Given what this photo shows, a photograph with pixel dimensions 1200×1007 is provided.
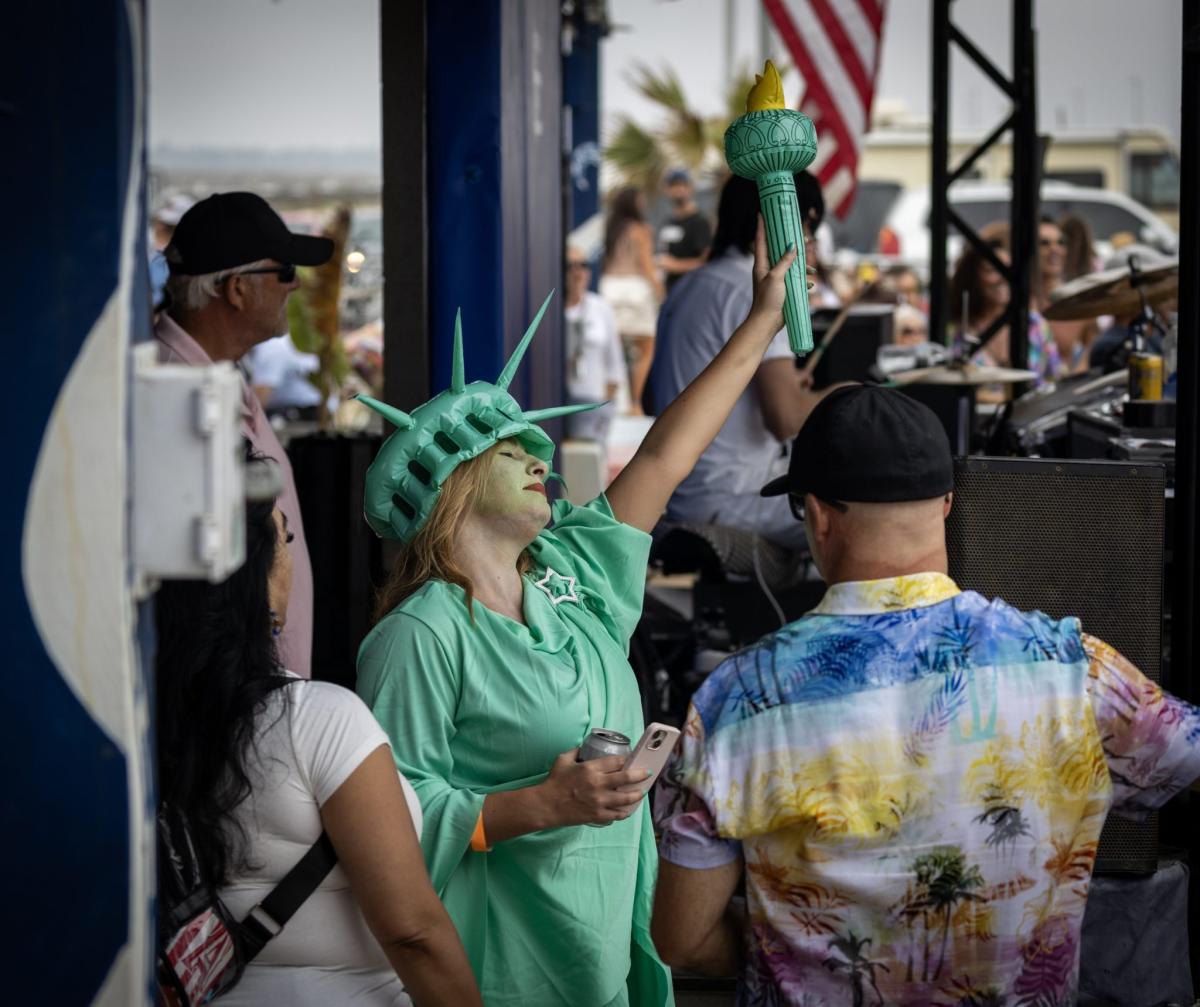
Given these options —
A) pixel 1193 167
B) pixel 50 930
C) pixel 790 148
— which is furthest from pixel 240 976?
pixel 1193 167

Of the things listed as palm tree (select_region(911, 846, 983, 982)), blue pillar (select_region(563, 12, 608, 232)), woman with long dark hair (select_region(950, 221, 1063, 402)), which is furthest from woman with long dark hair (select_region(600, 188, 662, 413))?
palm tree (select_region(911, 846, 983, 982))

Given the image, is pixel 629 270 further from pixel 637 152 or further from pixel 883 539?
pixel 883 539

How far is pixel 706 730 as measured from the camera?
2.05 metres

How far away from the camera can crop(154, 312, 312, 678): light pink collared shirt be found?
3.59 meters

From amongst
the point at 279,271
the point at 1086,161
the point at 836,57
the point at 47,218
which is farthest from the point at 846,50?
the point at 1086,161

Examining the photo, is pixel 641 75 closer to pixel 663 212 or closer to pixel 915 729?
pixel 663 212

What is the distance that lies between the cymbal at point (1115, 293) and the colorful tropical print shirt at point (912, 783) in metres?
4.57

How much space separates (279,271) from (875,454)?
229 cm

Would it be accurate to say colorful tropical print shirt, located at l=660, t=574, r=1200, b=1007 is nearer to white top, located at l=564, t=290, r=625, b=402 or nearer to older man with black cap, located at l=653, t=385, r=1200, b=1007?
older man with black cap, located at l=653, t=385, r=1200, b=1007

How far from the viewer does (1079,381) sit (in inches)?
272

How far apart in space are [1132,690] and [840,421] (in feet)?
1.70

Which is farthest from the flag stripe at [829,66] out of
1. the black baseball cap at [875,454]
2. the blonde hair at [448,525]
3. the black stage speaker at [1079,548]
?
the black baseball cap at [875,454]

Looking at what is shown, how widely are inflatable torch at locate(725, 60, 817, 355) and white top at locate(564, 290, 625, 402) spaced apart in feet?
27.1

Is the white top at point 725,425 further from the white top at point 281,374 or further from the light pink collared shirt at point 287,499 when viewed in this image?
the white top at point 281,374
